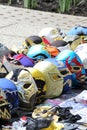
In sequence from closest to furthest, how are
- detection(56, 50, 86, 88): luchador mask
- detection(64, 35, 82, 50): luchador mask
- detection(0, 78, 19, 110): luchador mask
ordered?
detection(0, 78, 19, 110): luchador mask, detection(56, 50, 86, 88): luchador mask, detection(64, 35, 82, 50): luchador mask

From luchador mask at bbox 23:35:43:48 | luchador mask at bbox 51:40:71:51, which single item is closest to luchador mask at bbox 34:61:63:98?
luchador mask at bbox 51:40:71:51

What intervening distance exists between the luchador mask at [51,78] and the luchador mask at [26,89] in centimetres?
31

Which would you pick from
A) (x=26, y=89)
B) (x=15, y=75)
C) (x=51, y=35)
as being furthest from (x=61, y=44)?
(x=26, y=89)

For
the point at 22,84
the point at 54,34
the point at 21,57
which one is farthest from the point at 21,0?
the point at 22,84

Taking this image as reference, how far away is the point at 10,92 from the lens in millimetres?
4980

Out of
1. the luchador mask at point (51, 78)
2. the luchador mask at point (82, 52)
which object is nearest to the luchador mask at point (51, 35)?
the luchador mask at point (82, 52)

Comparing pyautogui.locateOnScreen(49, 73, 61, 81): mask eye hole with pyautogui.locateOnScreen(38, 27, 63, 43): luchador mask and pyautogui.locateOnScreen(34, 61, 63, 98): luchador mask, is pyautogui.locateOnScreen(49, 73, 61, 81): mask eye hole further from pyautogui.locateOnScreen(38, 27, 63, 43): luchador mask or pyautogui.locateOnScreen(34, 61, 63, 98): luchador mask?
pyautogui.locateOnScreen(38, 27, 63, 43): luchador mask

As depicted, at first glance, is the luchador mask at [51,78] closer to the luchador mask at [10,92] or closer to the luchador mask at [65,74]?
the luchador mask at [65,74]

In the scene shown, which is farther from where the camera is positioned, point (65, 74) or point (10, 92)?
point (65, 74)

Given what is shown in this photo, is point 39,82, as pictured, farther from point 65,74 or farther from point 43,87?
point 65,74

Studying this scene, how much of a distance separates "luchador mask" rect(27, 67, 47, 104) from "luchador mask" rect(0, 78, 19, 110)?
1.43 ft

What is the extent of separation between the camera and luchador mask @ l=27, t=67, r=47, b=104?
546cm

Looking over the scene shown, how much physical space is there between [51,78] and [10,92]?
2.51ft

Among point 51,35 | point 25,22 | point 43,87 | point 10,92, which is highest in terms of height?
point 51,35
